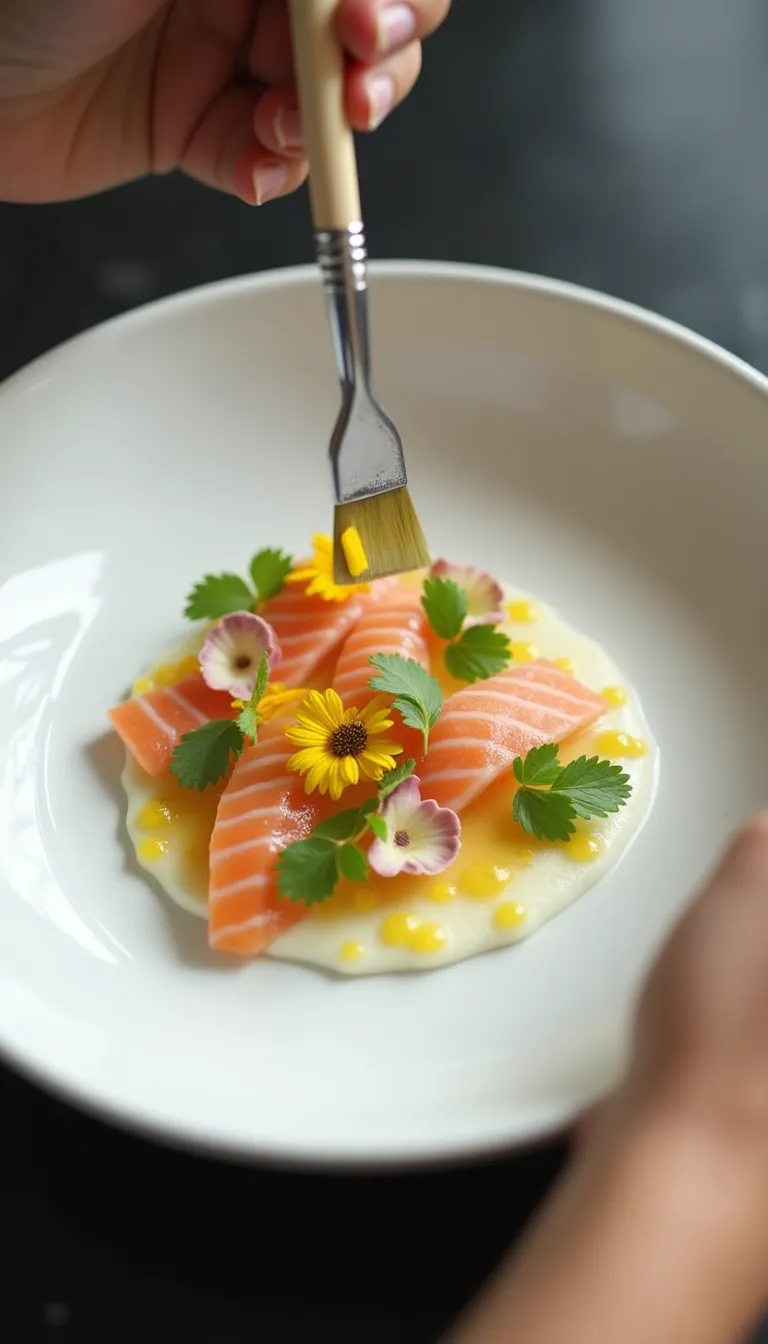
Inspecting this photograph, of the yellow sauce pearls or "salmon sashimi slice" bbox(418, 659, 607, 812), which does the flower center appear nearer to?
"salmon sashimi slice" bbox(418, 659, 607, 812)

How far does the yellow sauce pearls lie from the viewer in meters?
1.25

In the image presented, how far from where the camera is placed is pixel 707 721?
4.78ft

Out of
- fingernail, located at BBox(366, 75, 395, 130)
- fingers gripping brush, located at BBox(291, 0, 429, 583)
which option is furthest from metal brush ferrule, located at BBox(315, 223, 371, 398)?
fingernail, located at BBox(366, 75, 395, 130)

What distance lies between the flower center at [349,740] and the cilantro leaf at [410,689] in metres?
0.05

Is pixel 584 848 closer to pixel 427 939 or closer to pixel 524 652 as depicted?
pixel 427 939

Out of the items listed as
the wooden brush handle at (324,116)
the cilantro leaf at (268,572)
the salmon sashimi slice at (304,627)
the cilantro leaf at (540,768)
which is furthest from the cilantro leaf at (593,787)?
the wooden brush handle at (324,116)

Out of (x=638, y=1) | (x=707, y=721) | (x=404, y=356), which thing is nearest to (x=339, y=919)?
(x=707, y=721)

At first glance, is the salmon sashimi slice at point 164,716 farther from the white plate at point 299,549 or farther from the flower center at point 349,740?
the flower center at point 349,740

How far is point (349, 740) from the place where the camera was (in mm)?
1355

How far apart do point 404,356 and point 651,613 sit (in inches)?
21.4

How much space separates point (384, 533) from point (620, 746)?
1.25 feet

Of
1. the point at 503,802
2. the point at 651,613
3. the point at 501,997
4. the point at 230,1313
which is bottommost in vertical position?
the point at 230,1313

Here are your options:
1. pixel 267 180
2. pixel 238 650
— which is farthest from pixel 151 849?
pixel 267 180

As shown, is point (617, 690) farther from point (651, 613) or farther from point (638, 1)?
point (638, 1)
